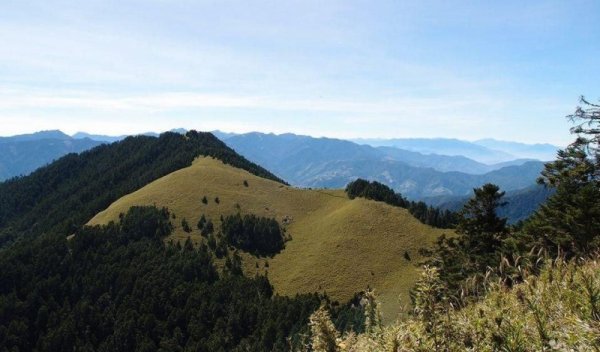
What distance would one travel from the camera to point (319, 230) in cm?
15800

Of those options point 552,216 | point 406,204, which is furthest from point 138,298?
point 552,216

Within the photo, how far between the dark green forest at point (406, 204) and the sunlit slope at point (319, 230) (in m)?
3.81

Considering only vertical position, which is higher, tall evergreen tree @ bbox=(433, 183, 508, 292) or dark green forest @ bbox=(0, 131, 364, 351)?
tall evergreen tree @ bbox=(433, 183, 508, 292)

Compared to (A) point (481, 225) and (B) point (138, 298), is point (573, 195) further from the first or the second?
(B) point (138, 298)

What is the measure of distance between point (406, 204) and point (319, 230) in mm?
38465

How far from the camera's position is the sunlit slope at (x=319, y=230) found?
12825 centimetres

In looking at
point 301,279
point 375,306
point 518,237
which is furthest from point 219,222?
point 375,306

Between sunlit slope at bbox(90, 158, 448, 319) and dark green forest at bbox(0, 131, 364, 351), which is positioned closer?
dark green forest at bbox(0, 131, 364, 351)

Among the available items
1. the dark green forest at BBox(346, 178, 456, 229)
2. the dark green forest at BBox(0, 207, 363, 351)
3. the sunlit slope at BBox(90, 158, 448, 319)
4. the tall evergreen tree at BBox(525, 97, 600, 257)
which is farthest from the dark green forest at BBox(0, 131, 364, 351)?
the tall evergreen tree at BBox(525, 97, 600, 257)

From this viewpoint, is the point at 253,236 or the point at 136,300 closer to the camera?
the point at 136,300

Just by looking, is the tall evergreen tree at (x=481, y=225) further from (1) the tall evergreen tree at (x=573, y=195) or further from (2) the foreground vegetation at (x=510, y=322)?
(2) the foreground vegetation at (x=510, y=322)

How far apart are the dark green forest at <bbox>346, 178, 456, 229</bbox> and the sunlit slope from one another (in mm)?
3813

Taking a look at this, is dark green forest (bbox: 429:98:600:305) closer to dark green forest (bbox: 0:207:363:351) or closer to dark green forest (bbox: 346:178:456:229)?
dark green forest (bbox: 0:207:363:351)

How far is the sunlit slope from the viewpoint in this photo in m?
128
